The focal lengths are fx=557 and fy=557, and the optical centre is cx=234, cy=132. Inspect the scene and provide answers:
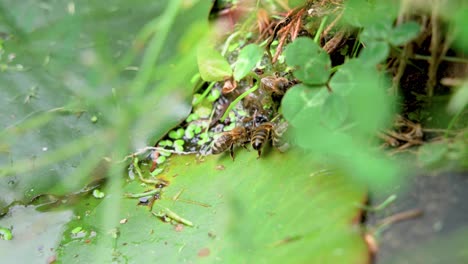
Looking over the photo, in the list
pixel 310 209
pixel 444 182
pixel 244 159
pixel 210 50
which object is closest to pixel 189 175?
pixel 244 159

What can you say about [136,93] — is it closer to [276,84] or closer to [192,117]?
[192,117]

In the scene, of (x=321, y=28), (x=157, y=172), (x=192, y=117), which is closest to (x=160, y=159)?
(x=157, y=172)

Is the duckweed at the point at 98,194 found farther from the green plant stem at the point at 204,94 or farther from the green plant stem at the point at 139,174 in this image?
the green plant stem at the point at 204,94

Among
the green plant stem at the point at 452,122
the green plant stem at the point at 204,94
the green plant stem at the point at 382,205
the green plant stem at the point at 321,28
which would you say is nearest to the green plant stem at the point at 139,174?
the green plant stem at the point at 204,94

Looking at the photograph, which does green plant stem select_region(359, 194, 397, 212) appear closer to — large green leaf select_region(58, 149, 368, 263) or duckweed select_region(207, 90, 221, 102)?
large green leaf select_region(58, 149, 368, 263)

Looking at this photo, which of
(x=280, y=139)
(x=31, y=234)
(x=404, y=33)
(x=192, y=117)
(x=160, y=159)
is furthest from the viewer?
(x=192, y=117)
